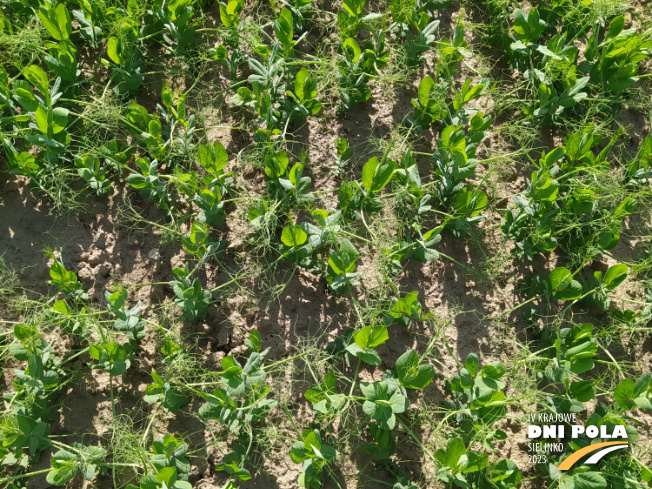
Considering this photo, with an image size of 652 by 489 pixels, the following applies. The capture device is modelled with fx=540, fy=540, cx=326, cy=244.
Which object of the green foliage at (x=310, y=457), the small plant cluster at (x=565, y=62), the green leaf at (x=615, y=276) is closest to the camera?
the green foliage at (x=310, y=457)

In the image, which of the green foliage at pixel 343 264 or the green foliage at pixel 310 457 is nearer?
the green foliage at pixel 310 457

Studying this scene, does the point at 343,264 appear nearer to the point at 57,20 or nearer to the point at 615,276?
the point at 615,276

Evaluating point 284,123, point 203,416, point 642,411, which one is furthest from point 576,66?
point 203,416

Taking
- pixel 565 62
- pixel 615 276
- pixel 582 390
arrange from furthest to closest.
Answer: pixel 565 62 < pixel 615 276 < pixel 582 390

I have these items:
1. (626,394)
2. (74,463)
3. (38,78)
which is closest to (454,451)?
(626,394)

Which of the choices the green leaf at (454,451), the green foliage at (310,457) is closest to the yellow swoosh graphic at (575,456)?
the green leaf at (454,451)

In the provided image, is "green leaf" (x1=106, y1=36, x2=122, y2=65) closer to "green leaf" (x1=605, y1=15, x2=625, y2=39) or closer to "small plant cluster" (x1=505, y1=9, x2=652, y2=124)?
"small plant cluster" (x1=505, y1=9, x2=652, y2=124)

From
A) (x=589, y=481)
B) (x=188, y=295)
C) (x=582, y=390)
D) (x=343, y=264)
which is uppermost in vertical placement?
(x=343, y=264)

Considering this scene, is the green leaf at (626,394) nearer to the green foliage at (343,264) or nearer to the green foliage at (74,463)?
the green foliage at (343,264)

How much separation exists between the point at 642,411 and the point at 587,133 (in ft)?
3.24

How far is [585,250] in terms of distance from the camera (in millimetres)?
1924

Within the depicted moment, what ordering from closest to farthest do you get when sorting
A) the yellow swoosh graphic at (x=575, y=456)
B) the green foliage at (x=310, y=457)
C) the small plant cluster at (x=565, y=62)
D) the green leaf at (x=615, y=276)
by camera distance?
the green foliage at (x=310, y=457)
the yellow swoosh graphic at (x=575, y=456)
the green leaf at (x=615, y=276)
the small plant cluster at (x=565, y=62)

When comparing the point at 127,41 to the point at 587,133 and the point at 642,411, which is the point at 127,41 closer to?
the point at 587,133

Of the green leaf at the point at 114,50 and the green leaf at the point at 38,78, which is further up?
the green leaf at the point at 114,50
